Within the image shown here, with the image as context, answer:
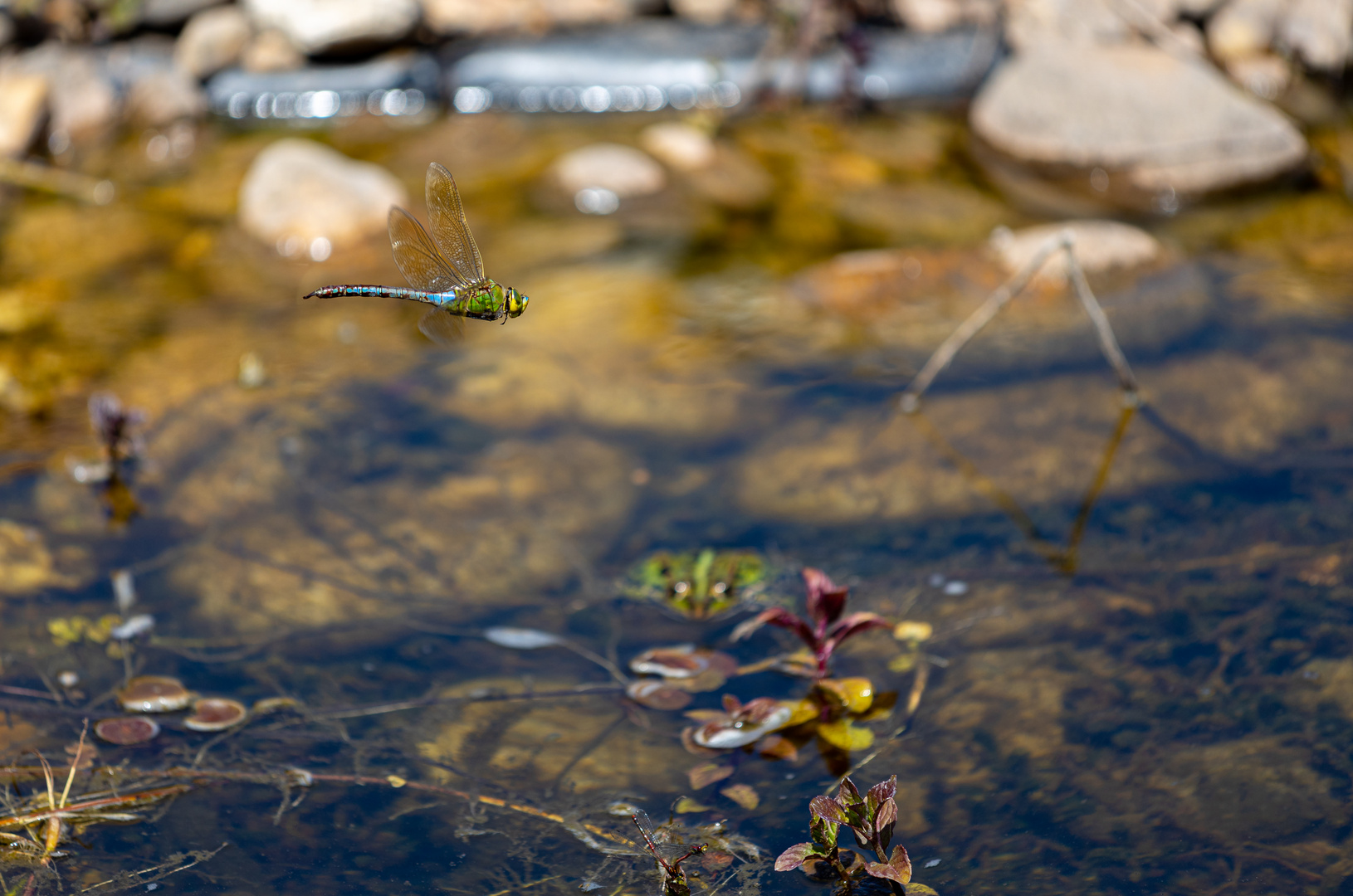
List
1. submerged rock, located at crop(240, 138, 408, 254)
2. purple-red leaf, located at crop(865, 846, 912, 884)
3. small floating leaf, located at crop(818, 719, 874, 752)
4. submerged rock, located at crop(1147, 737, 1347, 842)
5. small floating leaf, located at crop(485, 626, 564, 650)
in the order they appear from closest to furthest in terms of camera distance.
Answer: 1. purple-red leaf, located at crop(865, 846, 912, 884)
2. submerged rock, located at crop(1147, 737, 1347, 842)
3. small floating leaf, located at crop(818, 719, 874, 752)
4. small floating leaf, located at crop(485, 626, 564, 650)
5. submerged rock, located at crop(240, 138, 408, 254)

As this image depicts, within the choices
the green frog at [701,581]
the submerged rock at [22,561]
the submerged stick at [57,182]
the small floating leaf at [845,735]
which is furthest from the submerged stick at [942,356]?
the submerged stick at [57,182]

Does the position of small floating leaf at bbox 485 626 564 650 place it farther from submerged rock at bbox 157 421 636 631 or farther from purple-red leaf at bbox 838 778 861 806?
purple-red leaf at bbox 838 778 861 806

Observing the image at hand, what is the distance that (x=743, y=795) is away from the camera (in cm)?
294

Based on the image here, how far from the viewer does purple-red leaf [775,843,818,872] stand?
8.47 feet

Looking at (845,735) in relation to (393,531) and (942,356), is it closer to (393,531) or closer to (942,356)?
(393,531)

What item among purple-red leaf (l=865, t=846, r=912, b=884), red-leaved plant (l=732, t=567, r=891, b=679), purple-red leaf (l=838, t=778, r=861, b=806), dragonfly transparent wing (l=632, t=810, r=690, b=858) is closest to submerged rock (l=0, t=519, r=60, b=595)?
dragonfly transparent wing (l=632, t=810, r=690, b=858)

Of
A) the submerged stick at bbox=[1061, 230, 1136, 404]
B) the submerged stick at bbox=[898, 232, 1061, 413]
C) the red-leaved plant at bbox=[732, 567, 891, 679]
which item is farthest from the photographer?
the submerged stick at bbox=[898, 232, 1061, 413]

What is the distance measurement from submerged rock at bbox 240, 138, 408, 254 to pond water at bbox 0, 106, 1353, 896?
0.69ft

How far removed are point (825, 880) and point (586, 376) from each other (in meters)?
3.01

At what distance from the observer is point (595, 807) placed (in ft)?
9.52

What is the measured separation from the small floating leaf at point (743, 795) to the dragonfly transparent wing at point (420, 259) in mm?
1585

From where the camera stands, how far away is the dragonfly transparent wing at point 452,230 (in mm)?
2637

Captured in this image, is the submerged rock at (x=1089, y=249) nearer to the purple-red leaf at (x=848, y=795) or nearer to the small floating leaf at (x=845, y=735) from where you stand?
the small floating leaf at (x=845, y=735)

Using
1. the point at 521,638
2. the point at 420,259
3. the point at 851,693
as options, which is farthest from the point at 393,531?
the point at 851,693
